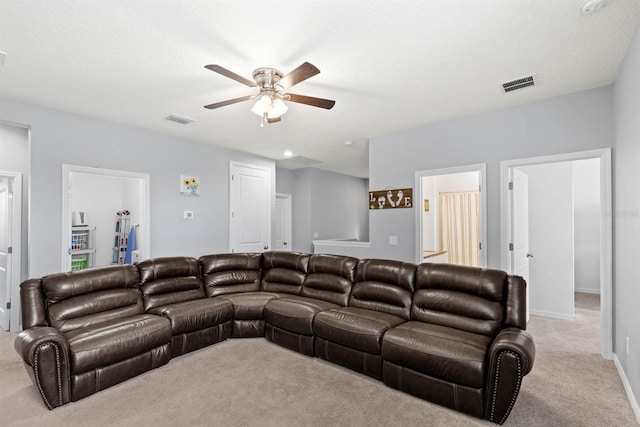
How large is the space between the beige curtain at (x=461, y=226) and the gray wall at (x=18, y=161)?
659 centimetres

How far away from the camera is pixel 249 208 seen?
604cm

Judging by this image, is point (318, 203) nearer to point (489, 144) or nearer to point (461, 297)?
point (489, 144)

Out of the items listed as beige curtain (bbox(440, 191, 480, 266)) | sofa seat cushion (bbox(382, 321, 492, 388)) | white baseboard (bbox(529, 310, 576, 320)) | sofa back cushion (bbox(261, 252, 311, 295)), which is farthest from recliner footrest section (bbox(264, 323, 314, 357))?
beige curtain (bbox(440, 191, 480, 266))

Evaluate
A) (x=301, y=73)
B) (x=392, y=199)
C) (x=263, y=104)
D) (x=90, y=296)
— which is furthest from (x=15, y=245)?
(x=392, y=199)

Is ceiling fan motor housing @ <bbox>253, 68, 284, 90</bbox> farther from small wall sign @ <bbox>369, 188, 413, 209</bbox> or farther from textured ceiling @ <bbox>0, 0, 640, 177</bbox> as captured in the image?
small wall sign @ <bbox>369, 188, 413, 209</bbox>

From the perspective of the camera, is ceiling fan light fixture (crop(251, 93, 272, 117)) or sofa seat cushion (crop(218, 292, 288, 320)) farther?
sofa seat cushion (crop(218, 292, 288, 320))

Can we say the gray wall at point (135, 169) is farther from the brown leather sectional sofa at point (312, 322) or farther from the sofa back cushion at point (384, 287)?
the sofa back cushion at point (384, 287)

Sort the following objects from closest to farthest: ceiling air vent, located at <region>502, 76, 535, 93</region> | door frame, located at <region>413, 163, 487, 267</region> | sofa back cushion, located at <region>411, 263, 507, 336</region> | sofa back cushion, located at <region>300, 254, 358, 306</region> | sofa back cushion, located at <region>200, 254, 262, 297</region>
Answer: sofa back cushion, located at <region>411, 263, 507, 336</region>
ceiling air vent, located at <region>502, 76, 535, 93</region>
sofa back cushion, located at <region>300, 254, 358, 306</region>
door frame, located at <region>413, 163, 487, 267</region>
sofa back cushion, located at <region>200, 254, 262, 297</region>

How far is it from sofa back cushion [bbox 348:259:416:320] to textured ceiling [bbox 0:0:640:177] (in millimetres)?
1813

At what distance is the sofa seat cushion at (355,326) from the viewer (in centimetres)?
269

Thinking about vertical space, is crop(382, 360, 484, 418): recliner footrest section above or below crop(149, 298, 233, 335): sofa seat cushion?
below

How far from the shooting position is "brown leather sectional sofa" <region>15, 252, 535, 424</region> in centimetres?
222

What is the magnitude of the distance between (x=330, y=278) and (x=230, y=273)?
139 cm

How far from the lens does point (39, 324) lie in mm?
2650
